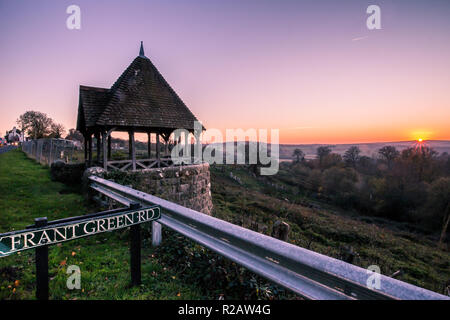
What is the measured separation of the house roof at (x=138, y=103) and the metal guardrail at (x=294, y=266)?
8.57 metres

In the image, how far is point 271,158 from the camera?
6153 cm

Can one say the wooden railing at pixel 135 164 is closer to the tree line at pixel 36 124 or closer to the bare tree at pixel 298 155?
the tree line at pixel 36 124

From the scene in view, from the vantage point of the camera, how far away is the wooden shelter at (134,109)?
31.8ft

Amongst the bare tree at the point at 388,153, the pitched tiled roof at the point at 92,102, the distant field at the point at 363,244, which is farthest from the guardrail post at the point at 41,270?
the bare tree at the point at 388,153

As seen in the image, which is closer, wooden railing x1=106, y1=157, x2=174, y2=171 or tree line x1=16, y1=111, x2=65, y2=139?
wooden railing x1=106, y1=157, x2=174, y2=171

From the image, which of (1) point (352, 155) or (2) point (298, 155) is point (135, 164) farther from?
(2) point (298, 155)

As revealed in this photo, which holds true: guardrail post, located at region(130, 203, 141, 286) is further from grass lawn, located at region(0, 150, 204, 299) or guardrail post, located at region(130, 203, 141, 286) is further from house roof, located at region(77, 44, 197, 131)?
house roof, located at region(77, 44, 197, 131)

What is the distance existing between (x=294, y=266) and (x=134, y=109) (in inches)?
408

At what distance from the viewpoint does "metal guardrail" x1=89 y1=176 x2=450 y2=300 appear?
1.24m

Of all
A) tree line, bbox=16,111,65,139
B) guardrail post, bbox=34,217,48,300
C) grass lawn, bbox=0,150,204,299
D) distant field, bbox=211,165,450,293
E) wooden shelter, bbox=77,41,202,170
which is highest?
tree line, bbox=16,111,65,139

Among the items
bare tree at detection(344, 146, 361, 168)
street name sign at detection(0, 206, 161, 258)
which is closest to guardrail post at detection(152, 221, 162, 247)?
street name sign at detection(0, 206, 161, 258)

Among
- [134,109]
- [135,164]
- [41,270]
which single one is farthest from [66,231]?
[134,109]

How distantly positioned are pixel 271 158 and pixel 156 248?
59776mm
